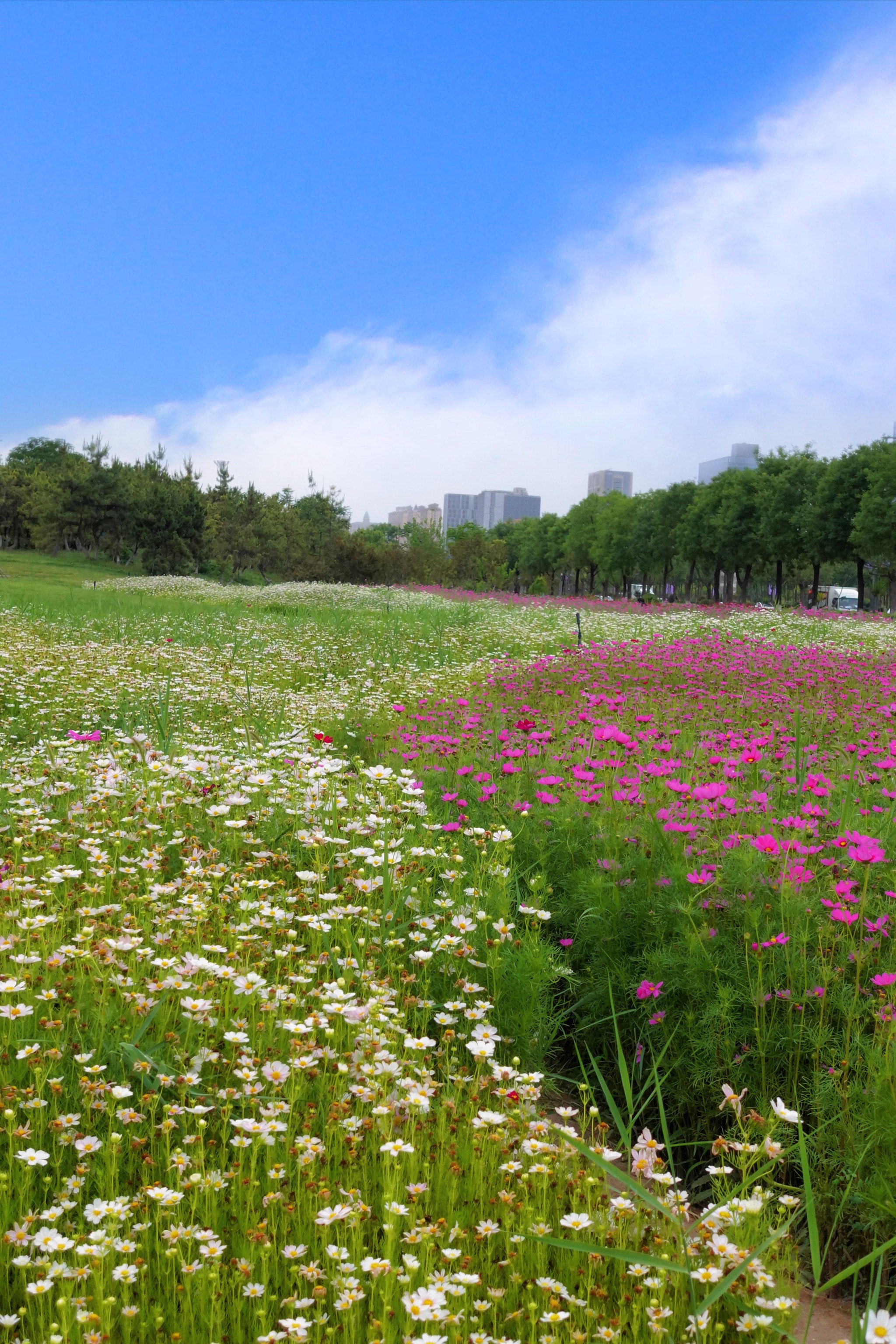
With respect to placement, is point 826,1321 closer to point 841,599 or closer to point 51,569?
point 51,569

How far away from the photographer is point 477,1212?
206cm

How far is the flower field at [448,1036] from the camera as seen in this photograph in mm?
1787

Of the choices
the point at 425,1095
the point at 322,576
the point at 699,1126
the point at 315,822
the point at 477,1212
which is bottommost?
the point at 699,1126

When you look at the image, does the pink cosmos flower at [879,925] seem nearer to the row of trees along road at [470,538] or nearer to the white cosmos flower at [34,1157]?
the white cosmos flower at [34,1157]

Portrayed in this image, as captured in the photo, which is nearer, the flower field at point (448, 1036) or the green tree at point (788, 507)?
the flower field at point (448, 1036)

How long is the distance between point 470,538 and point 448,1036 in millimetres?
69056

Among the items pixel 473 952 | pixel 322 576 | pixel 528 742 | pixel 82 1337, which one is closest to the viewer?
pixel 82 1337

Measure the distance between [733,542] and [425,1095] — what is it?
47.5 m

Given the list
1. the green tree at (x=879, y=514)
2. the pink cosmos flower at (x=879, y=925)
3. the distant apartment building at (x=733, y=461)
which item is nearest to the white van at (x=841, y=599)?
the green tree at (x=879, y=514)

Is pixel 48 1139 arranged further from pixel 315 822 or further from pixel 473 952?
pixel 315 822

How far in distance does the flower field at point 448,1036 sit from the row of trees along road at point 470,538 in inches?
1410

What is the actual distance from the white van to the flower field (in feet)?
156

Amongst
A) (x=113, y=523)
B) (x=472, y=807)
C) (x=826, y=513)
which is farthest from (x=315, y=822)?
(x=113, y=523)

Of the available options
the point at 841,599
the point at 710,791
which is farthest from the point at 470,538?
the point at 710,791
